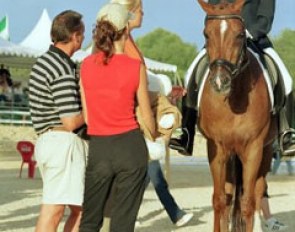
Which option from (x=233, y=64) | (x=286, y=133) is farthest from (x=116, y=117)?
(x=286, y=133)

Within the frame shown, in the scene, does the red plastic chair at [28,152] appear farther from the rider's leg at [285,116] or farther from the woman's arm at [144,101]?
the woman's arm at [144,101]

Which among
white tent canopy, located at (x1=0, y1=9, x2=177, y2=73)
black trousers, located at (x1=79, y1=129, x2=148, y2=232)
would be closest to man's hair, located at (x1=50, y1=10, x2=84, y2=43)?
black trousers, located at (x1=79, y1=129, x2=148, y2=232)

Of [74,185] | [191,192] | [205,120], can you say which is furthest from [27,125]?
[74,185]

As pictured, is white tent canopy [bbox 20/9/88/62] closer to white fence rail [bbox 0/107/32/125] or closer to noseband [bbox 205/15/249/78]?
white fence rail [bbox 0/107/32/125]

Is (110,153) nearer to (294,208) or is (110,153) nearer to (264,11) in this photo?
(264,11)

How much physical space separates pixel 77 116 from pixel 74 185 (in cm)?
48

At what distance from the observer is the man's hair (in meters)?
5.33

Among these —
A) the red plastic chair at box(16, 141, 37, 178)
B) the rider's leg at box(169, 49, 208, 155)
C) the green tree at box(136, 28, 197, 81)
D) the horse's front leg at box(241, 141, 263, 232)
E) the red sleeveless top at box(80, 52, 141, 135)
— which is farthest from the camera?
the green tree at box(136, 28, 197, 81)

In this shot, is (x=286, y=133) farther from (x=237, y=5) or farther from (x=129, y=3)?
(x=129, y=3)

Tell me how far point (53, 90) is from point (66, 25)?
0.48 meters

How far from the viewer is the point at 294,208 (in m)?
11.9

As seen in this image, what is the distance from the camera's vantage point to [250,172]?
283 inches

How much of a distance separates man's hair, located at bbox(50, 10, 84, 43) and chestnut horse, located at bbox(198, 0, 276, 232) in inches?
67.2

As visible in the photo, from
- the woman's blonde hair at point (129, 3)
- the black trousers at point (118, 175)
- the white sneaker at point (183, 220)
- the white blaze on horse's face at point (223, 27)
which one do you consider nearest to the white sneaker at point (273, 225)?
the white sneaker at point (183, 220)
